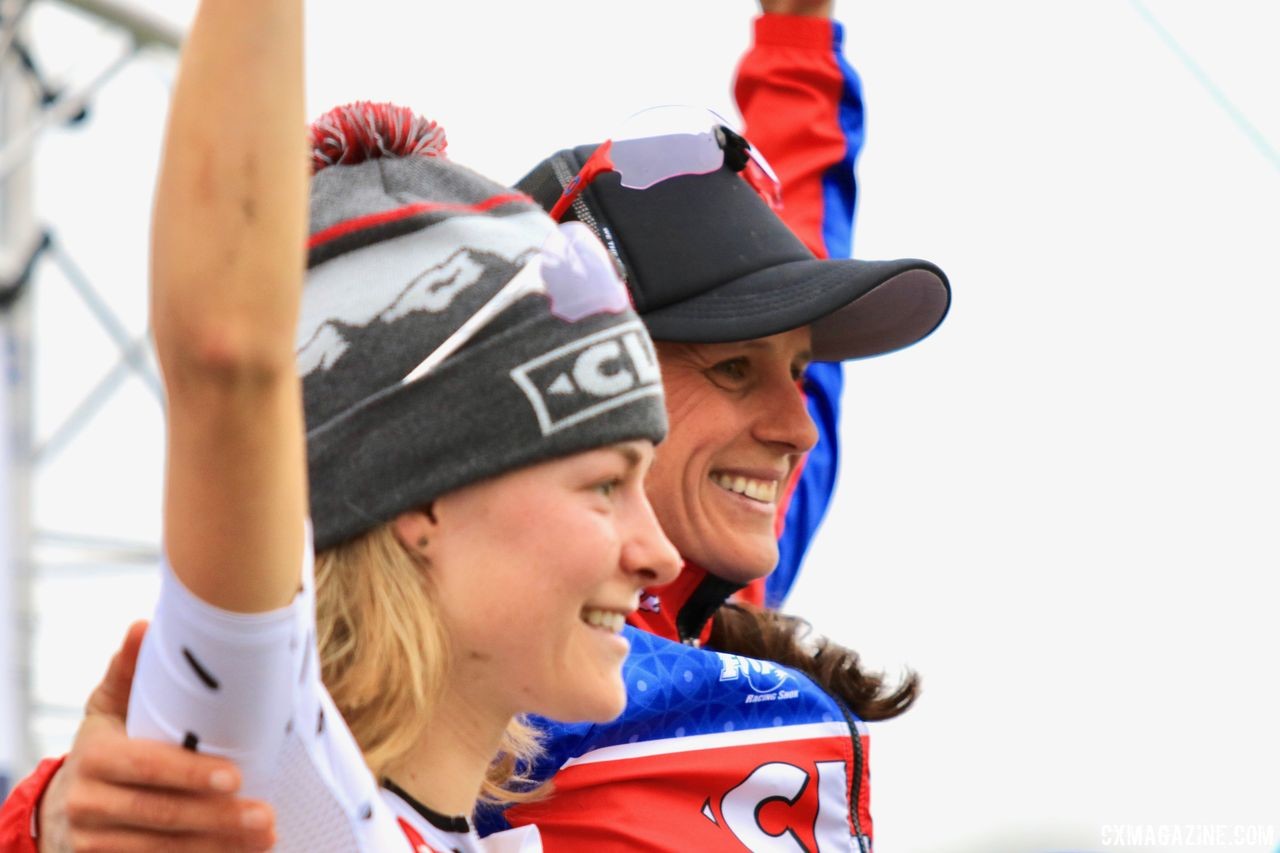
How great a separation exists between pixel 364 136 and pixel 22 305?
5.84 feet

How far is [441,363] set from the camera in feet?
3.36

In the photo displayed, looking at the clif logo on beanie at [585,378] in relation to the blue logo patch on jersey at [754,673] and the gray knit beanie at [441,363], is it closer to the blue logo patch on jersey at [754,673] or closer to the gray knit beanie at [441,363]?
the gray knit beanie at [441,363]

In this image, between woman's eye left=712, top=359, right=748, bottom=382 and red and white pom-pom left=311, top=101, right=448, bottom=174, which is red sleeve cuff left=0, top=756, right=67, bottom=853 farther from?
woman's eye left=712, top=359, right=748, bottom=382

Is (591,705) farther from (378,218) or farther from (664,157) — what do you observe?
(664,157)

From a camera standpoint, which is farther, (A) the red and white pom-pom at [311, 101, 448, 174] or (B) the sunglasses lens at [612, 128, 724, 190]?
(B) the sunglasses lens at [612, 128, 724, 190]

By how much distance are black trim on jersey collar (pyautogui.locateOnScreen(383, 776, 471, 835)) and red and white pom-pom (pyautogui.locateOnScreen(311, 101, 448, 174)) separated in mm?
452

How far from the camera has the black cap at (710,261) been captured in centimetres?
156

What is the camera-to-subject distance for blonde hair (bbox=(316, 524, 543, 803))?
101 cm

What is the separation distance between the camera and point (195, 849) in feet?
2.68

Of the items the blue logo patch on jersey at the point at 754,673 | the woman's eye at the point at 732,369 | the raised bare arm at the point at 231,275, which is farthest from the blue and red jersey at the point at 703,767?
the raised bare arm at the point at 231,275

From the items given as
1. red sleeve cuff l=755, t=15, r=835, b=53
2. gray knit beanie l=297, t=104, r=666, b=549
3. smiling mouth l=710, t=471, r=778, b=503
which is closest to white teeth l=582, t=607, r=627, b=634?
gray knit beanie l=297, t=104, r=666, b=549

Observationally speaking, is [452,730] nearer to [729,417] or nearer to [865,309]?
[729,417]

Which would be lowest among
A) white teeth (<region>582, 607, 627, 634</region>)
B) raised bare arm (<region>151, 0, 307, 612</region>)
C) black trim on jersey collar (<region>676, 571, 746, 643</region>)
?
black trim on jersey collar (<region>676, 571, 746, 643</region>)

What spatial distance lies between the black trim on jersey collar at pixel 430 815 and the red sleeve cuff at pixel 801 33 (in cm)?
143
